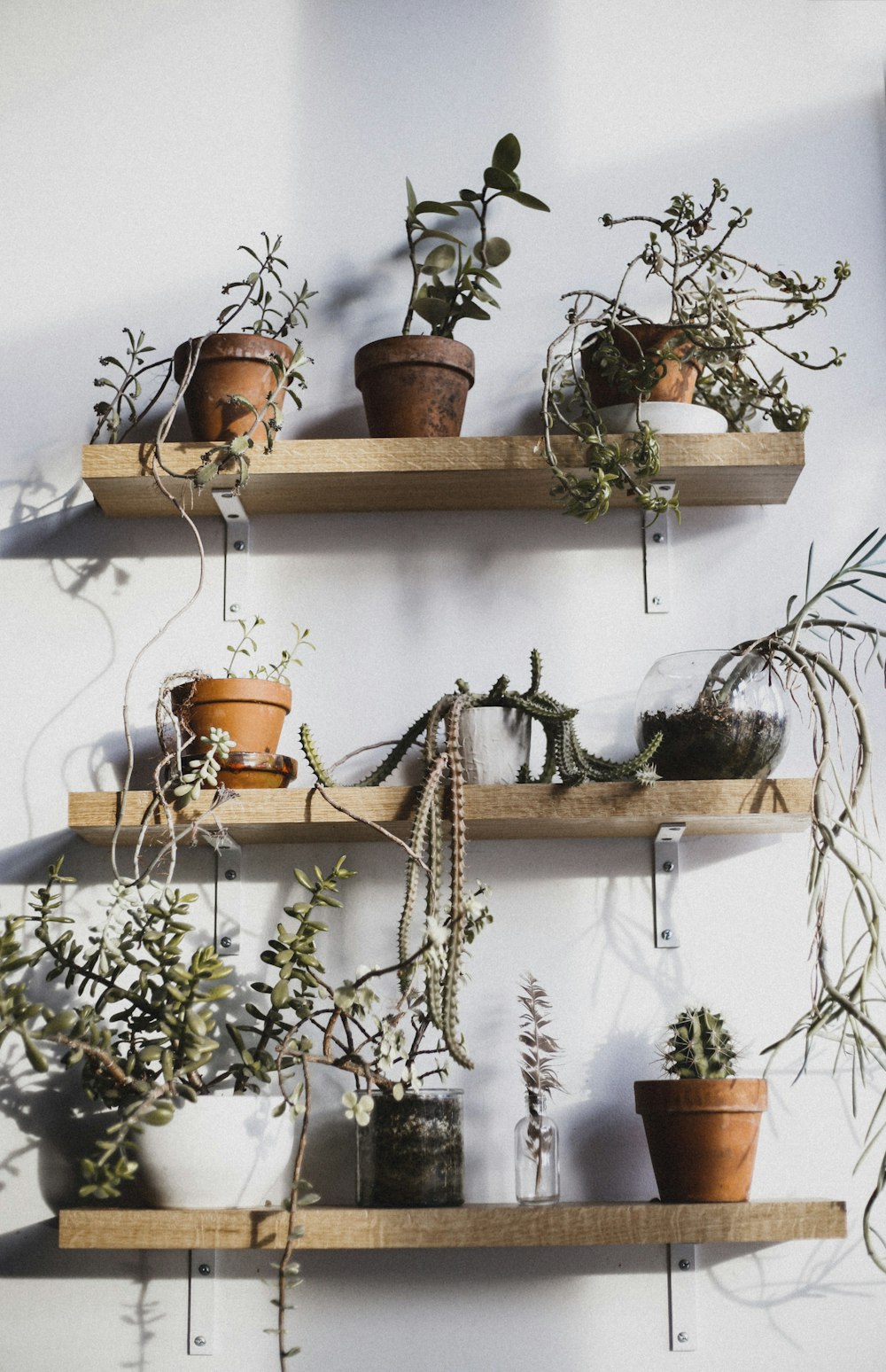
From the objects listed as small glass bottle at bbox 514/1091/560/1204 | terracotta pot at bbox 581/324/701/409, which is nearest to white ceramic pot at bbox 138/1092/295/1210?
small glass bottle at bbox 514/1091/560/1204

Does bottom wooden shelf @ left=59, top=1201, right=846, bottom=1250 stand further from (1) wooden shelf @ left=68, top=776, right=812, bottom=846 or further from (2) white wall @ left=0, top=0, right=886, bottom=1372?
(1) wooden shelf @ left=68, top=776, right=812, bottom=846

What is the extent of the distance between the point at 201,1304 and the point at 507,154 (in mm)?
1445

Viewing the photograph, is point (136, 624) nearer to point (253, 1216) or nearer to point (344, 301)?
point (344, 301)

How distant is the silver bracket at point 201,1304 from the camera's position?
1482 millimetres

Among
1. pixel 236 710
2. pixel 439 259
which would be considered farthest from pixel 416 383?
pixel 236 710

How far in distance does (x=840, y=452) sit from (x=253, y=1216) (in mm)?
1178

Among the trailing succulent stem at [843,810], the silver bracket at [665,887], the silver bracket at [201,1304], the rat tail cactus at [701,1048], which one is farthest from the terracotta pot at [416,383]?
the silver bracket at [201,1304]

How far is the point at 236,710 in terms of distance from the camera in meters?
1.49

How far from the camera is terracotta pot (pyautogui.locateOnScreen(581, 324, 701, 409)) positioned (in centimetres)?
157

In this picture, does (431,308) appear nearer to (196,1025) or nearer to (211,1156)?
(196,1025)

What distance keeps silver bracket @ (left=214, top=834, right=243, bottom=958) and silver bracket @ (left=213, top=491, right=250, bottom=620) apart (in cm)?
31

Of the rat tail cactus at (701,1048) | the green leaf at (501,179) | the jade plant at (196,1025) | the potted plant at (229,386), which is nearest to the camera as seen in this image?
the jade plant at (196,1025)

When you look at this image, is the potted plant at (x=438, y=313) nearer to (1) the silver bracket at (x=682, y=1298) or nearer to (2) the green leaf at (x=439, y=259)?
(2) the green leaf at (x=439, y=259)

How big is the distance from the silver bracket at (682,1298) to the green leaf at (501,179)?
1.30 metres
